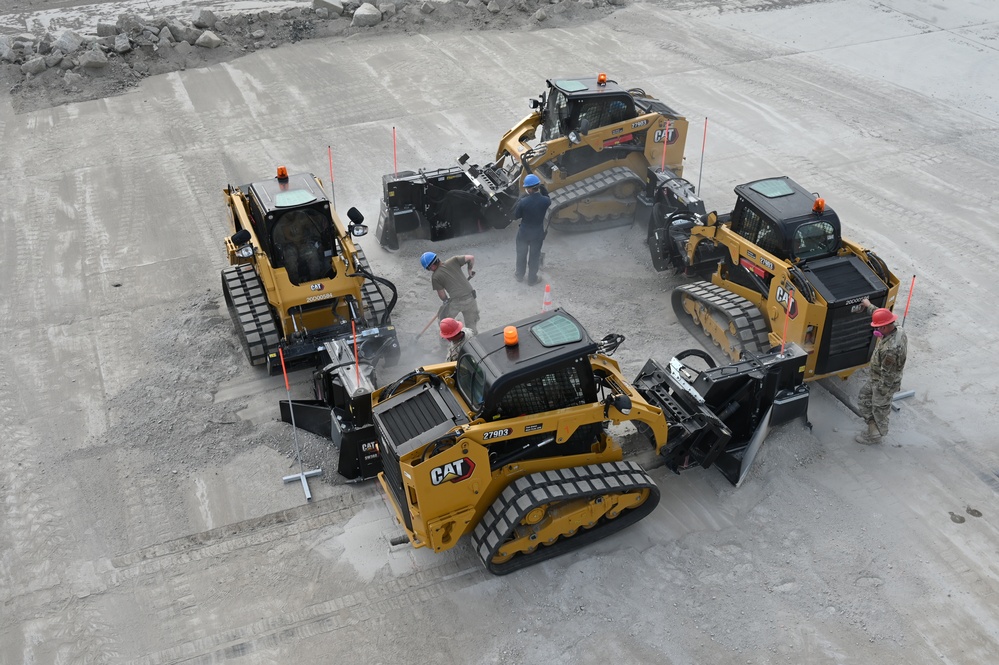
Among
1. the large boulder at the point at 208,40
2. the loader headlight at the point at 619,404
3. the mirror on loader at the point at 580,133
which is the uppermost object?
the mirror on loader at the point at 580,133

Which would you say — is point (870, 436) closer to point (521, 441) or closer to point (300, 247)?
point (521, 441)

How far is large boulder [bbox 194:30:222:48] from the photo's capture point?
66.4 feet

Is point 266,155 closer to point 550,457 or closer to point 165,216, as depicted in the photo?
point 165,216

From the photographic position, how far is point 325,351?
1057cm

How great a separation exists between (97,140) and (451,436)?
12.4 m

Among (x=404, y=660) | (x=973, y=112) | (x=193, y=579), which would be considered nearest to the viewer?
(x=404, y=660)

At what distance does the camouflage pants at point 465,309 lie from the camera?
36.8 ft

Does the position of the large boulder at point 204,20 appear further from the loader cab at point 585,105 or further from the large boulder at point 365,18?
the loader cab at point 585,105

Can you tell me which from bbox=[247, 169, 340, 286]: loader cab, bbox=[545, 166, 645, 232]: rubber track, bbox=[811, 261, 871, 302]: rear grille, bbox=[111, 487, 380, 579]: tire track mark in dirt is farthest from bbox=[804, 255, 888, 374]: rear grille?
bbox=[247, 169, 340, 286]: loader cab

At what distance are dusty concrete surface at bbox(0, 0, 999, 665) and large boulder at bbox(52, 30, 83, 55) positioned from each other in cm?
201

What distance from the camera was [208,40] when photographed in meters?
20.2

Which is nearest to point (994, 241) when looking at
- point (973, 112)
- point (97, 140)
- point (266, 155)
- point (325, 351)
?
point (973, 112)

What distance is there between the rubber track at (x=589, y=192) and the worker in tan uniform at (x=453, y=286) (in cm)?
307

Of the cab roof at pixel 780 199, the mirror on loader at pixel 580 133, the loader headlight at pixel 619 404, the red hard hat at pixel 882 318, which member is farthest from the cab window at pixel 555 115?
the loader headlight at pixel 619 404
